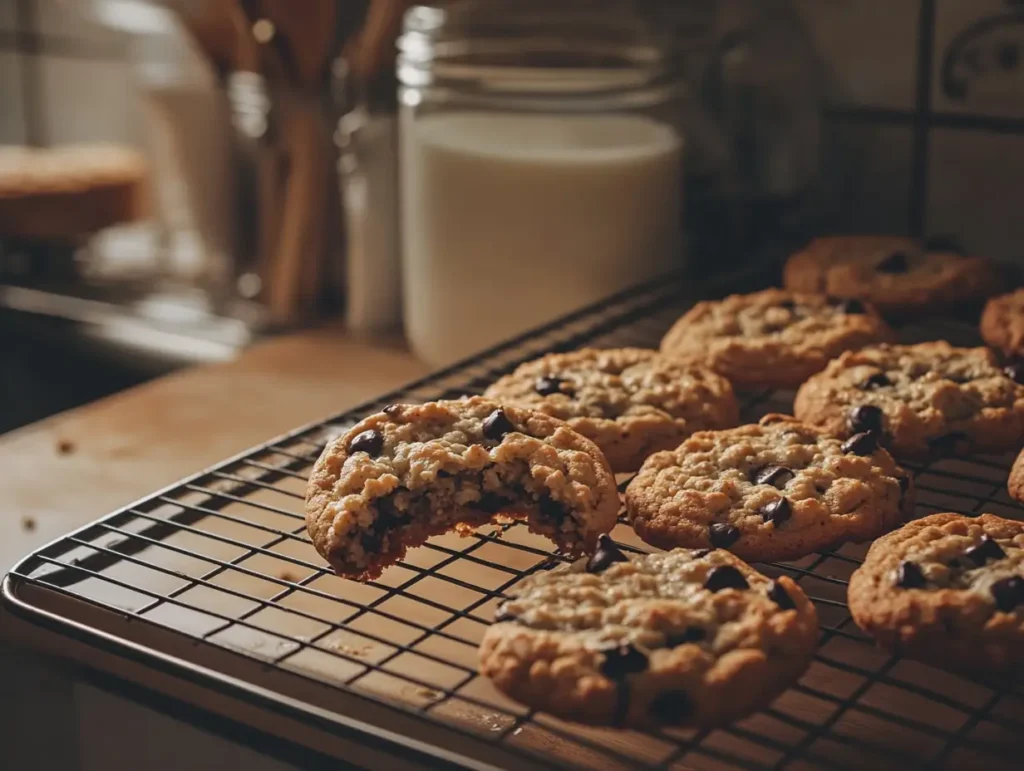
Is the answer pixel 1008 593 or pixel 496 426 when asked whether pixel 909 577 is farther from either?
pixel 496 426

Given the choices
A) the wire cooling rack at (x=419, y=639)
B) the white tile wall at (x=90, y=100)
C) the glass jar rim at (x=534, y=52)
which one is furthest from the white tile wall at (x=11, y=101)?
the wire cooling rack at (x=419, y=639)

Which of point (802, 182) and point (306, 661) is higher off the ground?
point (802, 182)

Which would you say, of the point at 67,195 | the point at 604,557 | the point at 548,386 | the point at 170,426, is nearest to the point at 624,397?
the point at 548,386

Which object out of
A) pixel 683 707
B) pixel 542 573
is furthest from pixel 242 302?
pixel 683 707

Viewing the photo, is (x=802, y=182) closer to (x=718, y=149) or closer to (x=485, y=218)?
(x=718, y=149)

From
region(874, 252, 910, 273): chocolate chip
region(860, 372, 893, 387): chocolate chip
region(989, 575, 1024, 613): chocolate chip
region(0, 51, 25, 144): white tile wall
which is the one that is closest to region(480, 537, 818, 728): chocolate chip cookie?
region(989, 575, 1024, 613): chocolate chip

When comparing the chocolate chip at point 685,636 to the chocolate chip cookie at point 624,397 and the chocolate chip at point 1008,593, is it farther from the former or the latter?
the chocolate chip cookie at point 624,397

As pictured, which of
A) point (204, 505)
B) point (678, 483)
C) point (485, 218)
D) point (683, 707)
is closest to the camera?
point (683, 707)

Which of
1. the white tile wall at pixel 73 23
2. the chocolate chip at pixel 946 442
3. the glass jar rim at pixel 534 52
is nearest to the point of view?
the chocolate chip at pixel 946 442
